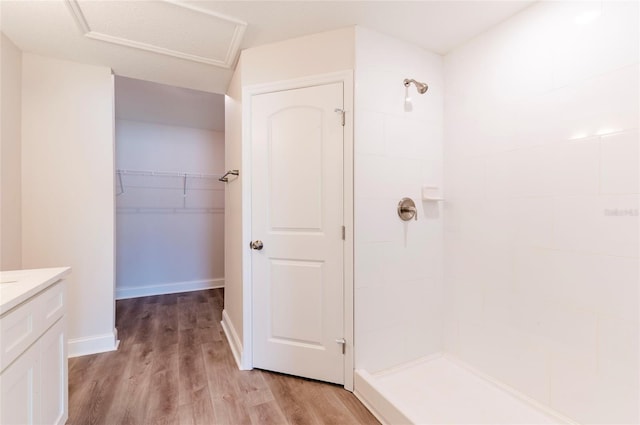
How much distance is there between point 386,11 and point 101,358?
3.15 meters

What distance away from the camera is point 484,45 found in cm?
179

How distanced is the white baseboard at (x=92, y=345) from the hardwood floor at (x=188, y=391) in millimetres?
63

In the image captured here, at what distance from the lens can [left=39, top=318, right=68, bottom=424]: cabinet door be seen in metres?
1.16

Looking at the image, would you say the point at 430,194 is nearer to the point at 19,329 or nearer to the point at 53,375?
the point at 19,329

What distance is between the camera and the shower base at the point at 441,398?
1.44 meters

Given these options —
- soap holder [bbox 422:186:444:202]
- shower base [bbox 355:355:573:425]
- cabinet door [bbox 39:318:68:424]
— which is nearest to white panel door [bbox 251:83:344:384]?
shower base [bbox 355:355:573:425]

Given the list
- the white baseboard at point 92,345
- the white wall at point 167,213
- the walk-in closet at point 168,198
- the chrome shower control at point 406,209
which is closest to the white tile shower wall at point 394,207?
the chrome shower control at point 406,209

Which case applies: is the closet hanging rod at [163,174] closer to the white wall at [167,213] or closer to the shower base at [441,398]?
the white wall at [167,213]

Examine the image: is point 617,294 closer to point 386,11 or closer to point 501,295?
point 501,295

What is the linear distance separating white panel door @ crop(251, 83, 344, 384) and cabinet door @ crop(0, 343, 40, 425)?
1.12m

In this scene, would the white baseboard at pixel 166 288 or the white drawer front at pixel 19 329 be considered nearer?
the white drawer front at pixel 19 329

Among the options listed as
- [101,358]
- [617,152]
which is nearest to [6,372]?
[101,358]

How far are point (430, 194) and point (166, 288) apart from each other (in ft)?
12.2

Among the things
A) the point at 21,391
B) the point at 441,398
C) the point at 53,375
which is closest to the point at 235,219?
the point at 53,375
